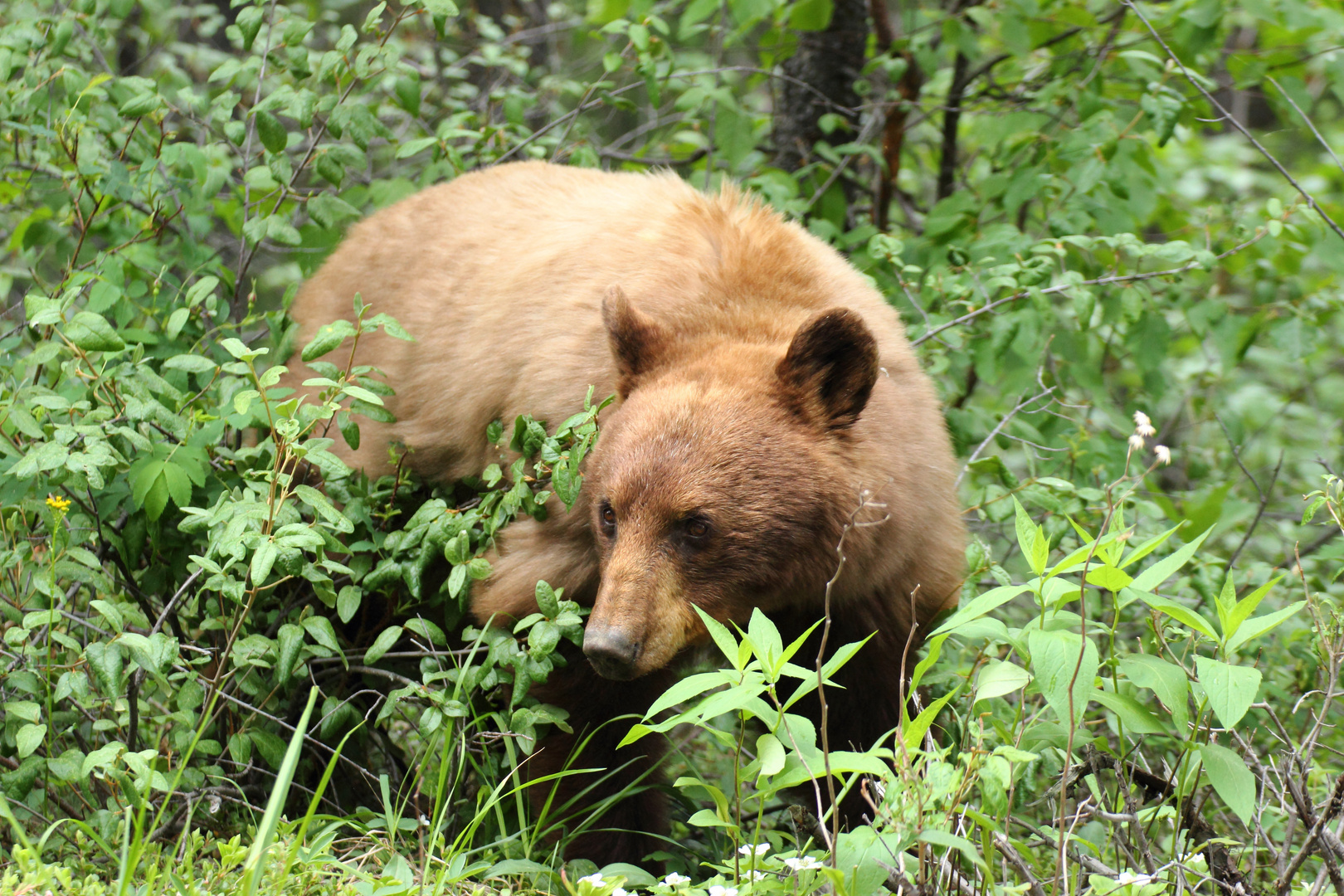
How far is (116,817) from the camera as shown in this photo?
285cm

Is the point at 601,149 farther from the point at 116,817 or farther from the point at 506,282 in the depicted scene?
the point at 116,817

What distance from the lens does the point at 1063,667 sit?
219cm

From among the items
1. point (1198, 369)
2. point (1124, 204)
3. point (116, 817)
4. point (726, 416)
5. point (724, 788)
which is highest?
point (726, 416)

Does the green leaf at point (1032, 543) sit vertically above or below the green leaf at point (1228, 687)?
above

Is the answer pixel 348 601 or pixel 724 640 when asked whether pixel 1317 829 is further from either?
pixel 348 601

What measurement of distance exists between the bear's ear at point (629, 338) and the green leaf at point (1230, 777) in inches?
67.4

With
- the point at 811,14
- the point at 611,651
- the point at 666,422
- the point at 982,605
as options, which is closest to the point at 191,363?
the point at 666,422

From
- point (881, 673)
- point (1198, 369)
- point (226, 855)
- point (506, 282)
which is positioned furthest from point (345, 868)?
point (1198, 369)

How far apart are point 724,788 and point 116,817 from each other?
2.14 metres

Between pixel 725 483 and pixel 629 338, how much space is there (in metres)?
0.53

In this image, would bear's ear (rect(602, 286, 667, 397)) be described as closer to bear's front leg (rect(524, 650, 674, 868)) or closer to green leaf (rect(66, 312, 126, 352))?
bear's front leg (rect(524, 650, 674, 868))

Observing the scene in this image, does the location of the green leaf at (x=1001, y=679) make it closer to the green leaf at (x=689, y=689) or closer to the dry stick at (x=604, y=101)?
the green leaf at (x=689, y=689)

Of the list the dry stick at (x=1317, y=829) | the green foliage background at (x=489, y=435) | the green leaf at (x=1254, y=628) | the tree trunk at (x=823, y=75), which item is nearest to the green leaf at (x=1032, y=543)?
the green foliage background at (x=489, y=435)

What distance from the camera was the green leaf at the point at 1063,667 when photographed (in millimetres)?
2168
